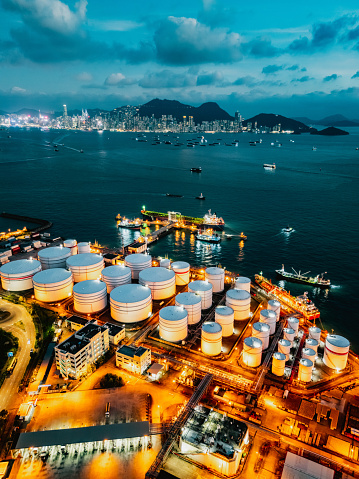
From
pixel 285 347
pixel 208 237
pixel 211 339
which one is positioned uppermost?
pixel 211 339

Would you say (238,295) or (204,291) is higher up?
(238,295)

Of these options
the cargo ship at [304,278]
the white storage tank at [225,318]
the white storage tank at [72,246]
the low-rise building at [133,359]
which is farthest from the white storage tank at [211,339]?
the white storage tank at [72,246]

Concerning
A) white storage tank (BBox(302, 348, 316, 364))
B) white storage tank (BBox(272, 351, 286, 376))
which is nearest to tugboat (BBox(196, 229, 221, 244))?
white storage tank (BBox(302, 348, 316, 364))

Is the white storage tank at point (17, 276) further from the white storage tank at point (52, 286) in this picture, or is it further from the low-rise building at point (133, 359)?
the low-rise building at point (133, 359)

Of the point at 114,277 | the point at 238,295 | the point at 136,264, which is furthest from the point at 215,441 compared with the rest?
the point at 136,264

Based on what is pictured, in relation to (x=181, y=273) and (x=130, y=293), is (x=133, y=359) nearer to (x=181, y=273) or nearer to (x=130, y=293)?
(x=130, y=293)

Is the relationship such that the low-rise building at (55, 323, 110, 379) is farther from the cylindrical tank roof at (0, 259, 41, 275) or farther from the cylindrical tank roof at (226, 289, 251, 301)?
the cylindrical tank roof at (0, 259, 41, 275)
